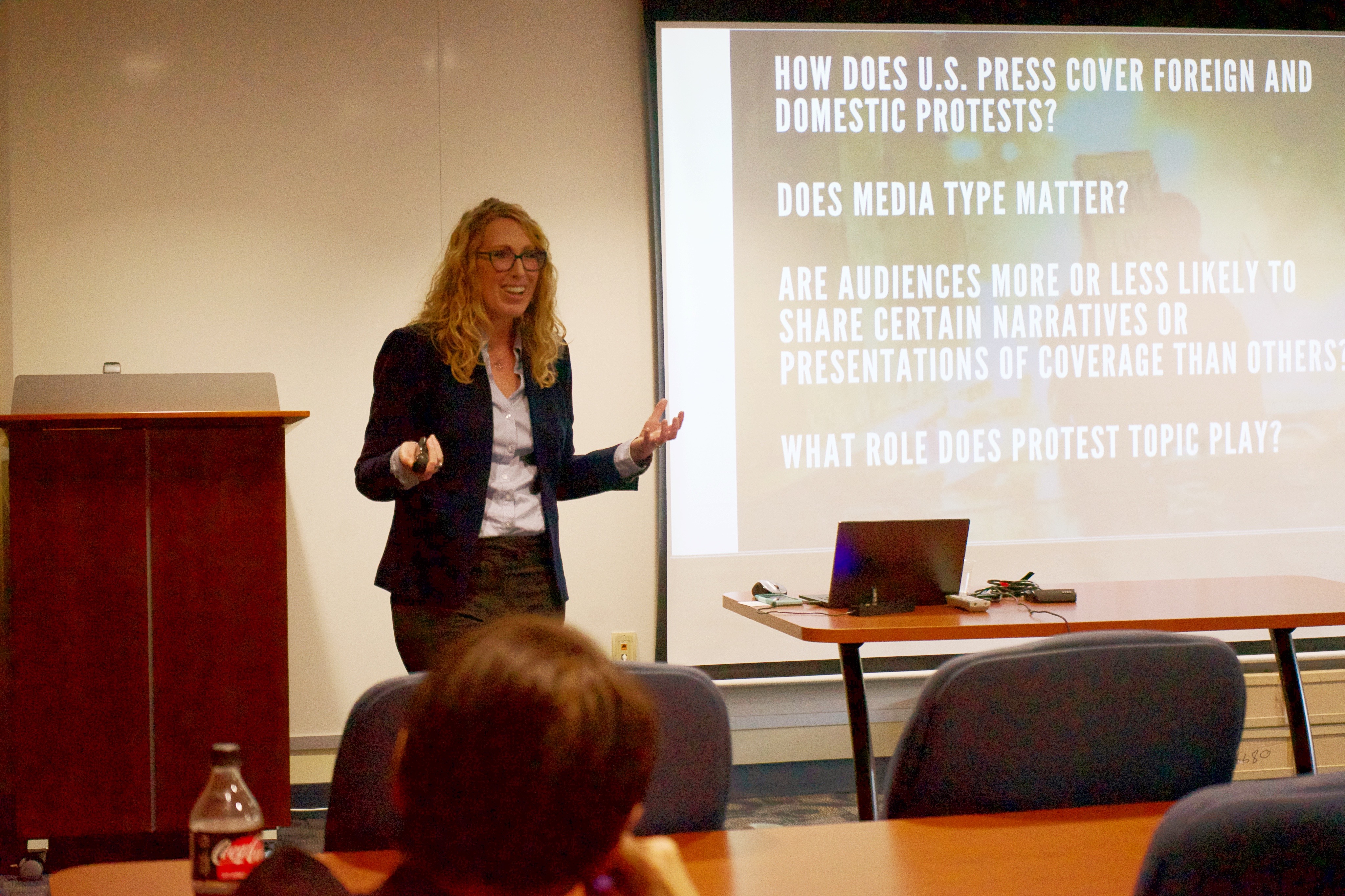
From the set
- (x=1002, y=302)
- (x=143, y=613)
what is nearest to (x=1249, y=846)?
(x=143, y=613)

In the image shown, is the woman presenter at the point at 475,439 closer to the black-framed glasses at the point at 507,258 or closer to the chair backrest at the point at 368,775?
the black-framed glasses at the point at 507,258

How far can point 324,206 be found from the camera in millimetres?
3879

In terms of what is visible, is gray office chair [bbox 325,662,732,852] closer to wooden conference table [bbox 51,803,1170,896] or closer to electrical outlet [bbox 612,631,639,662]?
wooden conference table [bbox 51,803,1170,896]

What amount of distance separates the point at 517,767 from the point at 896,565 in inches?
80.5

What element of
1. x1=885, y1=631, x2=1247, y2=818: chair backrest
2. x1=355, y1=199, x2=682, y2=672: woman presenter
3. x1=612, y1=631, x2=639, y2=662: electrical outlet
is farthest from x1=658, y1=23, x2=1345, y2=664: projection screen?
x1=885, y1=631, x2=1247, y2=818: chair backrest

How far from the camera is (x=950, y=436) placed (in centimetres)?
400

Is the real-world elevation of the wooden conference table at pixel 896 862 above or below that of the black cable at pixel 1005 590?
below

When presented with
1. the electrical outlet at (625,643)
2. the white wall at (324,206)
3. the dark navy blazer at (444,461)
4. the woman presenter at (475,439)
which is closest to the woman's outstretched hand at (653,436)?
the woman presenter at (475,439)

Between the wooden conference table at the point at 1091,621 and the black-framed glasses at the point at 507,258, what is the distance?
3.13ft

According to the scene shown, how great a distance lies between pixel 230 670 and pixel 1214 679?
2592mm

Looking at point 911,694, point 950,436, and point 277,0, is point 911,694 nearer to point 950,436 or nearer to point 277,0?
point 950,436

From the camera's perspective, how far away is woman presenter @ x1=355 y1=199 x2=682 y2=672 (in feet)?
7.28

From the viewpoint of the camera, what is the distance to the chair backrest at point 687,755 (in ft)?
4.26

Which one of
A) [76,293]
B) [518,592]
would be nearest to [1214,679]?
[518,592]
